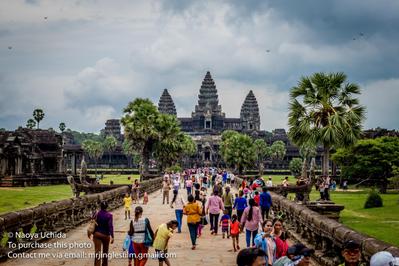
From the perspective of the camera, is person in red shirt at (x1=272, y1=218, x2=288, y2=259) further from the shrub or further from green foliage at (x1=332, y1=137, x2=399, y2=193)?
green foliage at (x1=332, y1=137, x2=399, y2=193)

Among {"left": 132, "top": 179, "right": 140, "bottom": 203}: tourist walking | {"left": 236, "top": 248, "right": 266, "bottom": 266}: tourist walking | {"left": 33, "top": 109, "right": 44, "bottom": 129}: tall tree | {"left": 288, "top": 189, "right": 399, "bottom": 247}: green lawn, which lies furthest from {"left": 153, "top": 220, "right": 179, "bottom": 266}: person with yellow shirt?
{"left": 33, "top": 109, "right": 44, "bottom": 129}: tall tree

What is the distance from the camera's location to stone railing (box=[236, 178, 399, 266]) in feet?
31.3

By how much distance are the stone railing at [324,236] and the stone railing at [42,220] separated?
7179 millimetres

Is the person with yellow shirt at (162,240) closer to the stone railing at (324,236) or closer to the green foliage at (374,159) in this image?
the stone railing at (324,236)

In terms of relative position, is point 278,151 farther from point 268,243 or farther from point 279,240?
point 268,243

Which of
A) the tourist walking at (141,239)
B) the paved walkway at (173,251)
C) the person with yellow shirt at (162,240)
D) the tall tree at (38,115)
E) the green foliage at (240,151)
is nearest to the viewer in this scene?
the tourist walking at (141,239)

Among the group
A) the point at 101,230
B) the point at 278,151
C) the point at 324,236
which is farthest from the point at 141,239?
the point at 278,151

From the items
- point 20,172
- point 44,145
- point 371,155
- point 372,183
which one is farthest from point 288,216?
point 44,145

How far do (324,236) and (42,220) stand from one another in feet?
26.6

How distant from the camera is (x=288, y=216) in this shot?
20.2 metres

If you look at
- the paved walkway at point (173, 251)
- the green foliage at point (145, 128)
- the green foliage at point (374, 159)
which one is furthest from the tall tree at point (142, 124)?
the paved walkway at point (173, 251)

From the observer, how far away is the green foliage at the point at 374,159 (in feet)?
178

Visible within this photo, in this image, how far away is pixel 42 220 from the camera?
16875 mm

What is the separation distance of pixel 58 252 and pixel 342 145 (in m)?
15.5
